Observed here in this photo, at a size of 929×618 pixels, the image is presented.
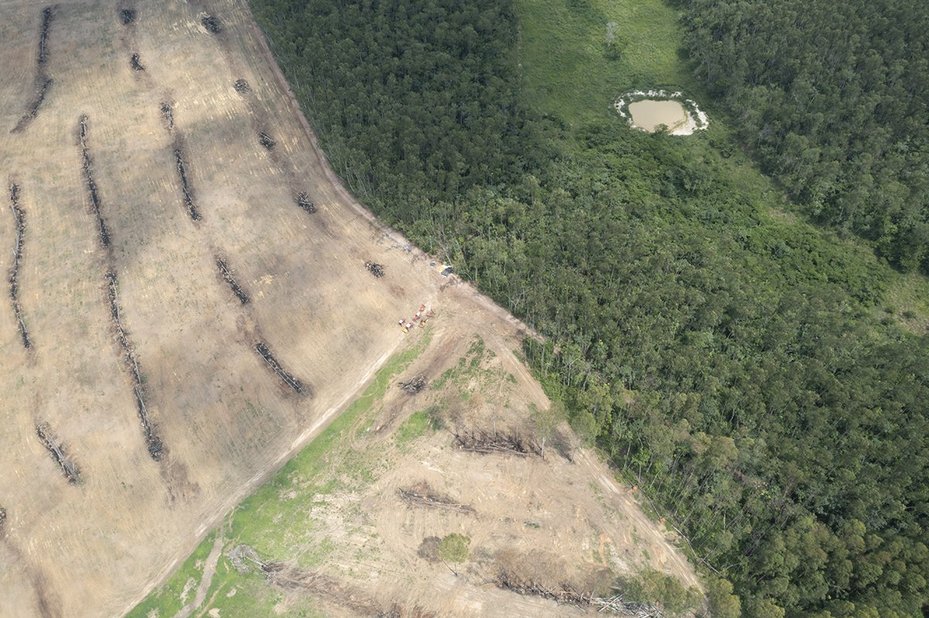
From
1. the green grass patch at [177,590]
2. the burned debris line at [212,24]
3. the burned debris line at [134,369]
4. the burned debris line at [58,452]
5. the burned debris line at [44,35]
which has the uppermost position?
the burned debris line at [212,24]

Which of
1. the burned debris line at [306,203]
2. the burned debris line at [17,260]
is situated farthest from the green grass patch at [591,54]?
the burned debris line at [17,260]

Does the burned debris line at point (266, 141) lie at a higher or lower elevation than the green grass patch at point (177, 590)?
higher

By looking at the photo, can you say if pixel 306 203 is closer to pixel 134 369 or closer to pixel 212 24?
pixel 134 369

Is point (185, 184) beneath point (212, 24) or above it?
beneath

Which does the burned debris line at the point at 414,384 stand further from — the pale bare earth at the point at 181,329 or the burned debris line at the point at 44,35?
the burned debris line at the point at 44,35

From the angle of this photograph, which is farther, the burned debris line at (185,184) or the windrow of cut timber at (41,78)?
the windrow of cut timber at (41,78)

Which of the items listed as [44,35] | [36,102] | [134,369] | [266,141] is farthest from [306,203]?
[44,35]

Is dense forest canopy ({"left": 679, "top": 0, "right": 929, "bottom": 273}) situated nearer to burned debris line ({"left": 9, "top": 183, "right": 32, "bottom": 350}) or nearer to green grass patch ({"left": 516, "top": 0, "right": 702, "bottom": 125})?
green grass patch ({"left": 516, "top": 0, "right": 702, "bottom": 125})

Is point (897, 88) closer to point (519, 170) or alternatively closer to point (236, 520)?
point (519, 170)
